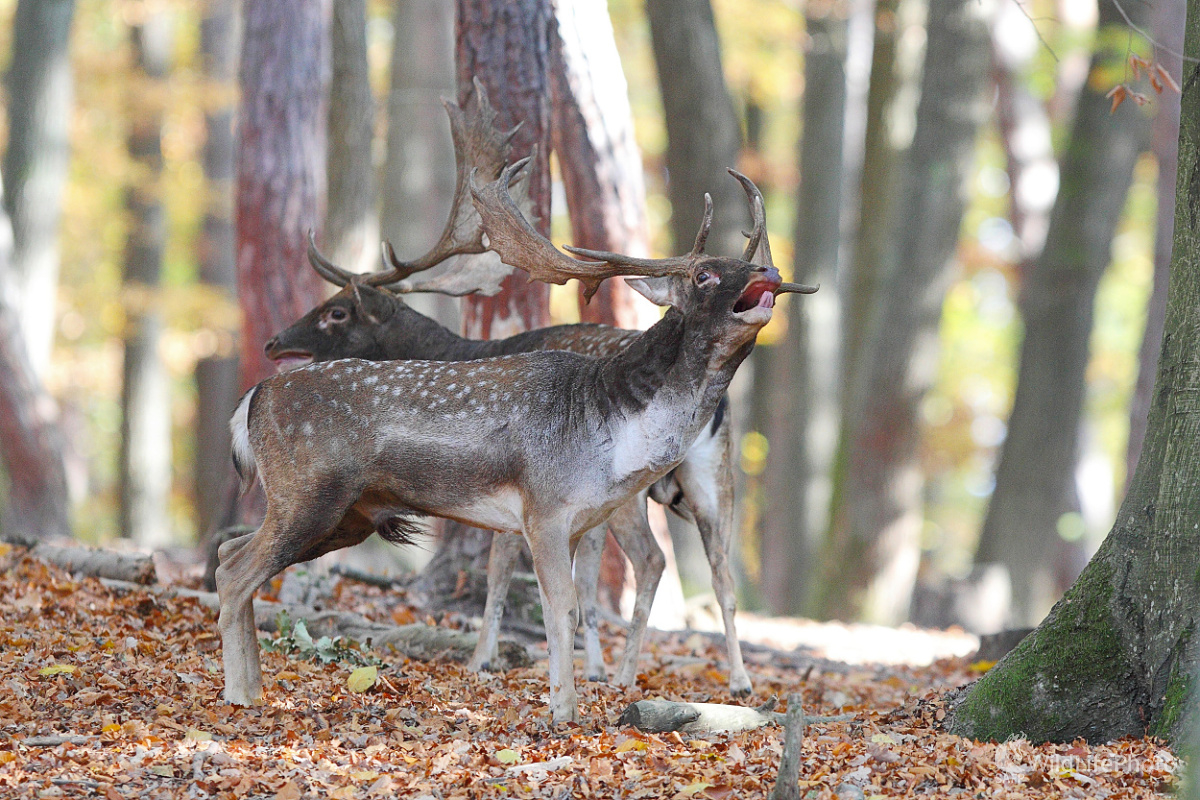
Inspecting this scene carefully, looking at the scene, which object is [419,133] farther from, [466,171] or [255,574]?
[255,574]

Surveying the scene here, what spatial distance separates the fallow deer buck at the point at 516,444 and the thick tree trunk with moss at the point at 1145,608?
1723mm

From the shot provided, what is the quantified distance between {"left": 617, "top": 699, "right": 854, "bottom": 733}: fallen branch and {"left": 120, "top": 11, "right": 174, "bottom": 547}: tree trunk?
1534 cm

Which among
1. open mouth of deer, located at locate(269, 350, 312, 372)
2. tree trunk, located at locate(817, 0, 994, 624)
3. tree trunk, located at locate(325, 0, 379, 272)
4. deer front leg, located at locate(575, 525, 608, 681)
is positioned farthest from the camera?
tree trunk, located at locate(817, 0, 994, 624)

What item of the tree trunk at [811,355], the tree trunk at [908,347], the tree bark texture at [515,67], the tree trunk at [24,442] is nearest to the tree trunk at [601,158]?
the tree bark texture at [515,67]

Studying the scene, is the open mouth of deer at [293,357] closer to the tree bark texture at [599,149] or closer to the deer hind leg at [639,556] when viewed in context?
the deer hind leg at [639,556]

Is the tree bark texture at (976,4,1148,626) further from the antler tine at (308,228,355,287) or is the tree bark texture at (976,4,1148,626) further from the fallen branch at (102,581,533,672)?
the antler tine at (308,228,355,287)

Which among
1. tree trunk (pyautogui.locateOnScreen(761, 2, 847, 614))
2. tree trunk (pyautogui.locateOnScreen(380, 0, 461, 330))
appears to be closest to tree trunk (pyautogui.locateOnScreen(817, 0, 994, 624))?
tree trunk (pyautogui.locateOnScreen(761, 2, 847, 614))

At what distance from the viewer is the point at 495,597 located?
707 centimetres

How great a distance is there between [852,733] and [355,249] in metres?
7.59

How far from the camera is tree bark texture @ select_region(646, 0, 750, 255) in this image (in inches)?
501

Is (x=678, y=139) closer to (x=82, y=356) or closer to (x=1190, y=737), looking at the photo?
(x=1190, y=737)

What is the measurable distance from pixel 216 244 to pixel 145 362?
2.71m

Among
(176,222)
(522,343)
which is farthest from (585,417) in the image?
(176,222)

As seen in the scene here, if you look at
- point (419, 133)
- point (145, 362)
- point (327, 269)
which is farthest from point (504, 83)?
point (145, 362)
